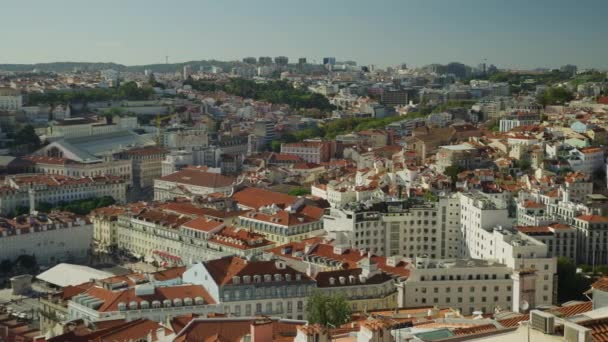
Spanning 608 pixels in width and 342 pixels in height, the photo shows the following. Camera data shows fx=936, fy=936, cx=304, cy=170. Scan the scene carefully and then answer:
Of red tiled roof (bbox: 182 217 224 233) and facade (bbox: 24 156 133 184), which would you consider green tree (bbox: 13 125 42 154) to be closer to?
facade (bbox: 24 156 133 184)

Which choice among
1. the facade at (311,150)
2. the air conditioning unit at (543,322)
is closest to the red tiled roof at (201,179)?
the facade at (311,150)

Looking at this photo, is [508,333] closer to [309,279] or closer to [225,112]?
[309,279]

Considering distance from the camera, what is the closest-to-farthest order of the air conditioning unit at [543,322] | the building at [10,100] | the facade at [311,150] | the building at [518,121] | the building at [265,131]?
the air conditioning unit at [543,322], the building at [518,121], the facade at [311,150], the building at [265,131], the building at [10,100]

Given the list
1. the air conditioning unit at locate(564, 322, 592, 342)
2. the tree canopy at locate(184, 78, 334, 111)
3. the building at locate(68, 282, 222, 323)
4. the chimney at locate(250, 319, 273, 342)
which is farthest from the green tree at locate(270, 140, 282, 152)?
the air conditioning unit at locate(564, 322, 592, 342)

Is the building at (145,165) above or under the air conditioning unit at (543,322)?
under

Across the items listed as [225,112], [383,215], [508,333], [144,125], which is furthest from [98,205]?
[225,112]

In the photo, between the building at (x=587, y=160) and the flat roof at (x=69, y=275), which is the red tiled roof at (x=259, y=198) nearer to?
the flat roof at (x=69, y=275)

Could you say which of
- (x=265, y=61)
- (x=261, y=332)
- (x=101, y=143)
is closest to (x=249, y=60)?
(x=265, y=61)
